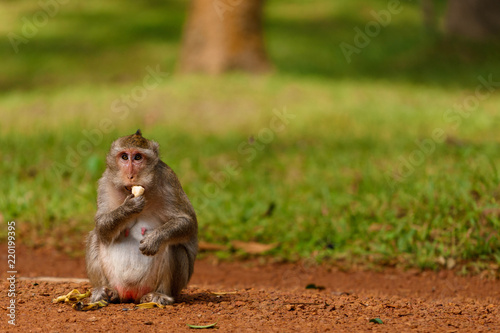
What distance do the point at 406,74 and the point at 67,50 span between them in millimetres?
8880

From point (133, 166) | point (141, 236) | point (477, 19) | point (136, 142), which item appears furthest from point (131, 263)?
point (477, 19)

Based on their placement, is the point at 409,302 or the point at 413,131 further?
the point at 413,131

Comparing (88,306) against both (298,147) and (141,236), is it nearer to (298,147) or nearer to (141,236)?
(141,236)

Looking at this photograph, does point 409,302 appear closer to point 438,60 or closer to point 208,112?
point 208,112

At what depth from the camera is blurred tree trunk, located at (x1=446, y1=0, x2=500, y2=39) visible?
62.3 feet

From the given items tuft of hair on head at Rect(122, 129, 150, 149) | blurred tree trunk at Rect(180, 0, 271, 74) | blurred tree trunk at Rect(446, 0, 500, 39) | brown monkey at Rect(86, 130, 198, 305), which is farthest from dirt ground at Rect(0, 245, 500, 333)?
blurred tree trunk at Rect(446, 0, 500, 39)

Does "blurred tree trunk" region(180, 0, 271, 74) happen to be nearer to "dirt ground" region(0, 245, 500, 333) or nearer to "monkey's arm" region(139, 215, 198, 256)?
"dirt ground" region(0, 245, 500, 333)

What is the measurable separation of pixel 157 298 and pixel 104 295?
31cm

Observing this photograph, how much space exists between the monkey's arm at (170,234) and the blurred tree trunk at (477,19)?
1616cm

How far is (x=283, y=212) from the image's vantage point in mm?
7480

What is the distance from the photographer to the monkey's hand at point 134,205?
4.06m

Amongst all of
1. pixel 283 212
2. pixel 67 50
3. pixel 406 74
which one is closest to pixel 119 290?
pixel 283 212

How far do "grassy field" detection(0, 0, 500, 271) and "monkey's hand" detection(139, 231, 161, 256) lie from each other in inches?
110

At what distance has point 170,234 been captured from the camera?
4.21 meters
